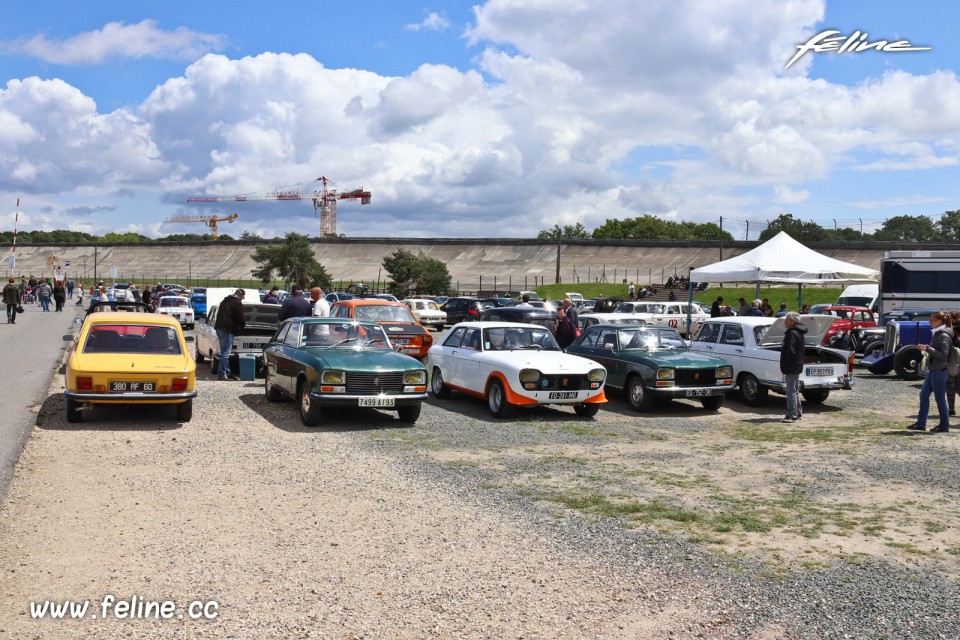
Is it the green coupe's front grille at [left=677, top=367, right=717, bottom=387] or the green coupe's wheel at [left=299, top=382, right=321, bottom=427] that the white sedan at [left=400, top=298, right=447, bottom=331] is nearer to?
Answer: the green coupe's front grille at [left=677, top=367, right=717, bottom=387]

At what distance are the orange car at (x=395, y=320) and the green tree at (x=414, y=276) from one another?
166 feet

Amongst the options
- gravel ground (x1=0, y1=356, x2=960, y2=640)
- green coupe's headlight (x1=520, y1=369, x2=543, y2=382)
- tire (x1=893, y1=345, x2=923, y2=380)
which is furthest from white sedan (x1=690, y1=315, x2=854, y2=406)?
tire (x1=893, y1=345, x2=923, y2=380)

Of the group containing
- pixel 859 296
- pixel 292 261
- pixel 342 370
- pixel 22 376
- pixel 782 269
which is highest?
pixel 292 261

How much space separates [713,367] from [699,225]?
13998cm

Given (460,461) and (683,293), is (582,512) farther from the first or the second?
(683,293)

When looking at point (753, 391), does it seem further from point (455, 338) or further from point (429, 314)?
point (429, 314)

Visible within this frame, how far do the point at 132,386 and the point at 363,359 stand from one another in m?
3.06

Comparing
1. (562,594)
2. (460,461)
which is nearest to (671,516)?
(562,594)

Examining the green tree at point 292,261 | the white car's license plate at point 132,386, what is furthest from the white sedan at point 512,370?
the green tree at point 292,261

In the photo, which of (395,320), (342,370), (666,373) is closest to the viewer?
(342,370)

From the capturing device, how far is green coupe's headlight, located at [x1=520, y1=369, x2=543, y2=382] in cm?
1209

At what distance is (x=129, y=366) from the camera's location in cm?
1080

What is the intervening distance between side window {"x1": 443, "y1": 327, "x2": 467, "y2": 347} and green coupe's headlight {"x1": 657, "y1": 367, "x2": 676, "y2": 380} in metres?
3.35

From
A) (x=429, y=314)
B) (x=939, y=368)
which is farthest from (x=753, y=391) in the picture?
(x=429, y=314)
